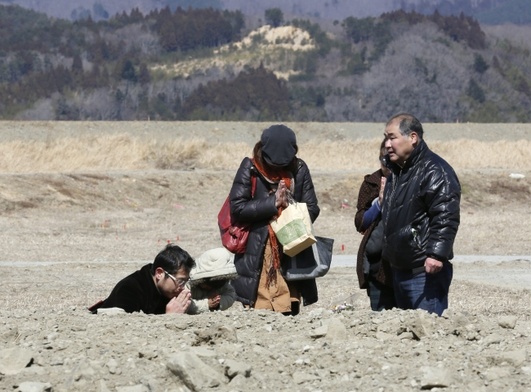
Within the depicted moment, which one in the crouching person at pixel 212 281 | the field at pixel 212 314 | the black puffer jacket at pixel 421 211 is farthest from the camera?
the crouching person at pixel 212 281

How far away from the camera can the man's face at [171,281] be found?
25.2 feet

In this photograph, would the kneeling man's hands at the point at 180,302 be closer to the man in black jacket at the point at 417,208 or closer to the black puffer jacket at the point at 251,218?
the black puffer jacket at the point at 251,218

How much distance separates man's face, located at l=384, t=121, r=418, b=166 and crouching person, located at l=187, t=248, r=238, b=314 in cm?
120

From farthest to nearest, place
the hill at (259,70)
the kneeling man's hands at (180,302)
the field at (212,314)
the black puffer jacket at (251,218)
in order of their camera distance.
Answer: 1. the hill at (259,70)
2. the black puffer jacket at (251,218)
3. the kneeling man's hands at (180,302)
4. the field at (212,314)

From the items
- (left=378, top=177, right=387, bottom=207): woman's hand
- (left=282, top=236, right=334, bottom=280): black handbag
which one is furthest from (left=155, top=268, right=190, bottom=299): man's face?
(left=378, top=177, right=387, bottom=207): woman's hand

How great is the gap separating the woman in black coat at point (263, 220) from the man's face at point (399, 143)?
0.70 metres

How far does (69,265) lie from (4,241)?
3407 mm

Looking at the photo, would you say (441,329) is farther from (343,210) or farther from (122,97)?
(122,97)

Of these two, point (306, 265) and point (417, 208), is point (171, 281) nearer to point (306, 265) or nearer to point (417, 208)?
point (306, 265)

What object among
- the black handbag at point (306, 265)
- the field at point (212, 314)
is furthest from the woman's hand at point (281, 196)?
the field at point (212, 314)

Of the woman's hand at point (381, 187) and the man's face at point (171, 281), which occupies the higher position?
the woman's hand at point (381, 187)

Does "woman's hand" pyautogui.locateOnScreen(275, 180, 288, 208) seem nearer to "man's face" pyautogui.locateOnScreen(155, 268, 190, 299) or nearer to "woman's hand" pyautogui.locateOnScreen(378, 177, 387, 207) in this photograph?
"woman's hand" pyautogui.locateOnScreen(378, 177, 387, 207)

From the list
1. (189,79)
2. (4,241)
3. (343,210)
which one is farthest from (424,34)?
(4,241)

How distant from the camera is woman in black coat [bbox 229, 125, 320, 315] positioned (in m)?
8.10
